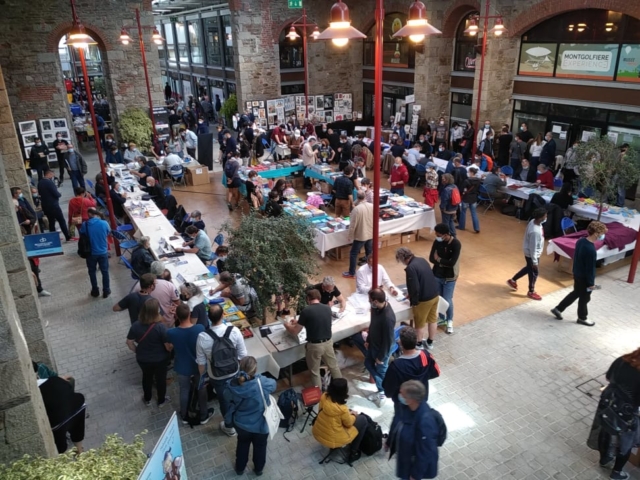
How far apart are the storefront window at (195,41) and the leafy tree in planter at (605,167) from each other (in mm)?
23509

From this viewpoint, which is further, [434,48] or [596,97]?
[434,48]

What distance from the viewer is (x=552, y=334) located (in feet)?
23.4

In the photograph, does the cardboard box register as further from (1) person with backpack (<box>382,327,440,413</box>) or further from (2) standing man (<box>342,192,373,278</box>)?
(1) person with backpack (<box>382,327,440,413</box>)

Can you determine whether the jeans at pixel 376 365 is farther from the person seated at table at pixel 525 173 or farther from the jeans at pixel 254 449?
the person seated at table at pixel 525 173

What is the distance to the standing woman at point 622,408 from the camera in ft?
14.6

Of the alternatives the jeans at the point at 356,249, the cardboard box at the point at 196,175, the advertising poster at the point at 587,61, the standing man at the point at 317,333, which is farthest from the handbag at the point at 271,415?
the advertising poster at the point at 587,61

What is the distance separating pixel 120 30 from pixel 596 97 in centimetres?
1504

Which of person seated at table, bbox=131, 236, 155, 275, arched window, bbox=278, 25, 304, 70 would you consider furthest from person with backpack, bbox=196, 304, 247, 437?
arched window, bbox=278, 25, 304, 70

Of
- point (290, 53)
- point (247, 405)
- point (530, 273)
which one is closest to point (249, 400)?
point (247, 405)

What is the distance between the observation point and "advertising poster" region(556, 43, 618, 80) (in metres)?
12.7

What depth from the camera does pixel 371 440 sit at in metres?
5.07

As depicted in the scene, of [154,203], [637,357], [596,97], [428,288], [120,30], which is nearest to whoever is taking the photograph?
[637,357]

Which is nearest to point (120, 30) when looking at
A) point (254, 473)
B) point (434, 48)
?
point (434, 48)

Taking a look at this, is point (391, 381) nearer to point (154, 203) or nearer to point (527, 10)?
point (154, 203)
